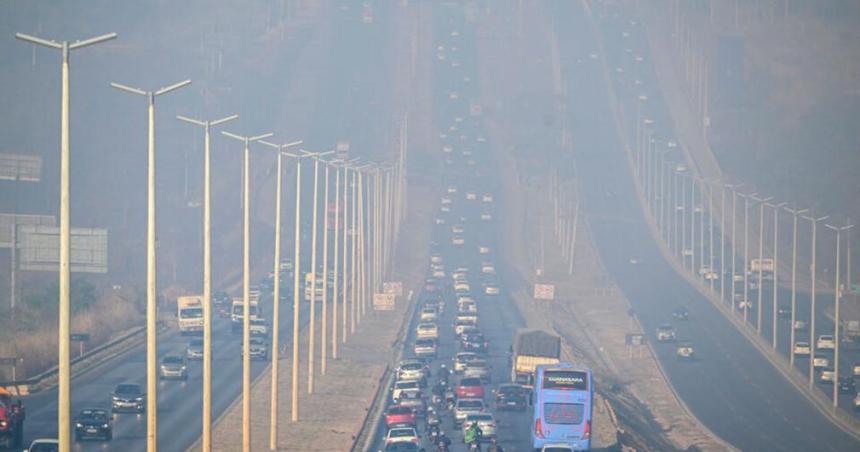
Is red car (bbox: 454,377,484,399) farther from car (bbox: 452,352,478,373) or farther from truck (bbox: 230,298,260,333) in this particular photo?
truck (bbox: 230,298,260,333)

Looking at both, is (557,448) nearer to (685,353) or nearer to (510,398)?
(510,398)

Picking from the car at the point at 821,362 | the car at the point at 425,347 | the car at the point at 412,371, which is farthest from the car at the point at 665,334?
the car at the point at 412,371

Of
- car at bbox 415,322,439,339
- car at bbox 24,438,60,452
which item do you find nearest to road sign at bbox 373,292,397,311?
car at bbox 415,322,439,339

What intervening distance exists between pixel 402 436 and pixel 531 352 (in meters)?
28.6

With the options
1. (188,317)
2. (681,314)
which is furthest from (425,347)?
(681,314)

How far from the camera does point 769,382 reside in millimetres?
102750

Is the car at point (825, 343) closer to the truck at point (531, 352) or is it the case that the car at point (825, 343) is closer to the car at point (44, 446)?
the truck at point (531, 352)

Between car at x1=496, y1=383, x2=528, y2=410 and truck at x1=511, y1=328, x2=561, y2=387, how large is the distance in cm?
839

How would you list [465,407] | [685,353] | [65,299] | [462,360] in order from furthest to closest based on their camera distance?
[685,353] → [462,360] → [465,407] → [65,299]

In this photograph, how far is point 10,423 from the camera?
57125 mm

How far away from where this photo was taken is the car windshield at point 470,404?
239 ft

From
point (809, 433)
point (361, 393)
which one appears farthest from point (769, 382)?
point (361, 393)

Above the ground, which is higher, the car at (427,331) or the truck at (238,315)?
the truck at (238,315)

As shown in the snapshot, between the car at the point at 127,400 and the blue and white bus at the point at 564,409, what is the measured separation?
19.5 m
